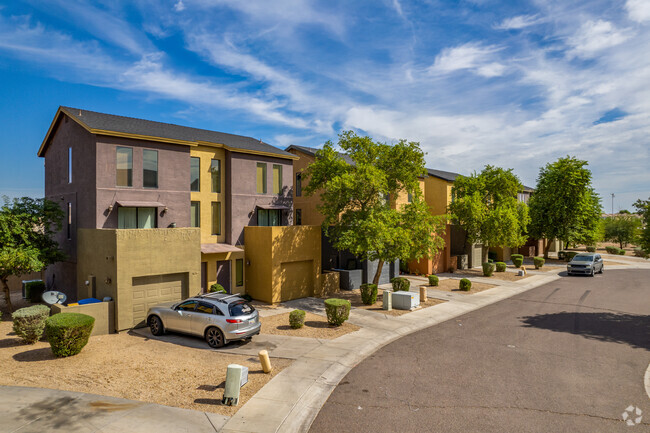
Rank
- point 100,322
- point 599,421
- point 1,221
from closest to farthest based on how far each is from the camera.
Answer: point 599,421, point 100,322, point 1,221

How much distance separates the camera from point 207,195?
875 inches

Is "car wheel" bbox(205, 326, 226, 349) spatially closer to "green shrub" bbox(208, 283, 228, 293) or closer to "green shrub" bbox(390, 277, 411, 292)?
"green shrub" bbox(208, 283, 228, 293)

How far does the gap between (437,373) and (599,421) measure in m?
3.99

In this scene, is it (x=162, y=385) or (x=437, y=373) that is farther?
(x=437, y=373)

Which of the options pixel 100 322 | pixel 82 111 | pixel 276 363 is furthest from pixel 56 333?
pixel 82 111

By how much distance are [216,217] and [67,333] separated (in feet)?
37.9

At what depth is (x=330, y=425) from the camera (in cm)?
842

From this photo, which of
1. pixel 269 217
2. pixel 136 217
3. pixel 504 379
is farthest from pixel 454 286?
pixel 136 217

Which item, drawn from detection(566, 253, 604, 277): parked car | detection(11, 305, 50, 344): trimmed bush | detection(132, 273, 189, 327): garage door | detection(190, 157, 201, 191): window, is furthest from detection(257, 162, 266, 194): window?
detection(566, 253, 604, 277): parked car

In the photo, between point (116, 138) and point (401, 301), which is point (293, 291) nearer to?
point (401, 301)

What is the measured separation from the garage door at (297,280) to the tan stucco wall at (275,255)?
7 cm

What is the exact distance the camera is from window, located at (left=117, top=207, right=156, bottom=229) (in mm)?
19000

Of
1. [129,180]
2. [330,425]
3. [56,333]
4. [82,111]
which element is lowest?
[330,425]

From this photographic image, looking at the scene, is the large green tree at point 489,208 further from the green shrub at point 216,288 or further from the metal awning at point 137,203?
the metal awning at point 137,203
